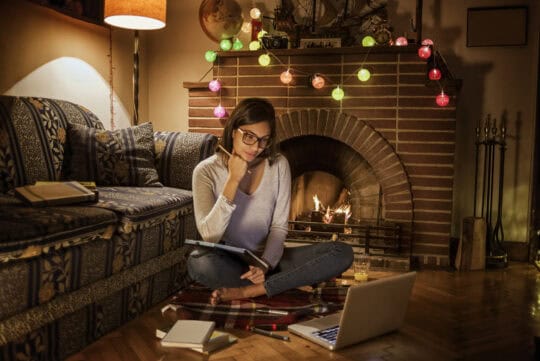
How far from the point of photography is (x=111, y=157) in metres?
2.42

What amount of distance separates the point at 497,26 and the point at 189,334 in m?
2.73

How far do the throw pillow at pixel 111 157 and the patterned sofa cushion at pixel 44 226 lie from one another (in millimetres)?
574

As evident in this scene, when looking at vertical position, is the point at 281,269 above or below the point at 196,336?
above

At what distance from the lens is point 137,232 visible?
1923mm

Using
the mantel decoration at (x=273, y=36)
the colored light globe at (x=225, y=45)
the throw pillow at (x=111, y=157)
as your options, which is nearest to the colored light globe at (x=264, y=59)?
the mantel decoration at (x=273, y=36)

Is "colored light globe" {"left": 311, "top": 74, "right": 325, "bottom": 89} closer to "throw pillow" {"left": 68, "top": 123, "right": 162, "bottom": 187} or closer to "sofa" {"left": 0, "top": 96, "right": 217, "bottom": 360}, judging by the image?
"sofa" {"left": 0, "top": 96, "right": 217, "bottom": 360}

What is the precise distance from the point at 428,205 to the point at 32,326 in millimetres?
2336

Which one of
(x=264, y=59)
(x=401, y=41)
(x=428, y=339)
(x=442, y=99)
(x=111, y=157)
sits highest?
(x=401, y=41)

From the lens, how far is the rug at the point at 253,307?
183cm

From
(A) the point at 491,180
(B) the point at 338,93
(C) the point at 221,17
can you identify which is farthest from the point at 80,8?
(A) the point at 491,180

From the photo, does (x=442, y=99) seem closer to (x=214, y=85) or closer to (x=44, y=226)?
(x=214, y=85)

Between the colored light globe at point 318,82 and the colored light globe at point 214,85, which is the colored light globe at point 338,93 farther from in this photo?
the colored light globe at point 214,85

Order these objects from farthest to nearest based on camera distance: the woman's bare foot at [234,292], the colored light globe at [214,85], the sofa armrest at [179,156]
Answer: the colored light globe at [214,85]
the sofa armrest at [179,156]
the woman's bare foot at [234,292]

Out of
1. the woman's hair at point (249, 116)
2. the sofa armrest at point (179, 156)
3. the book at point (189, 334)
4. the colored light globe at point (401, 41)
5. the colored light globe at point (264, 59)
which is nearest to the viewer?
the book at point (189, 334)
